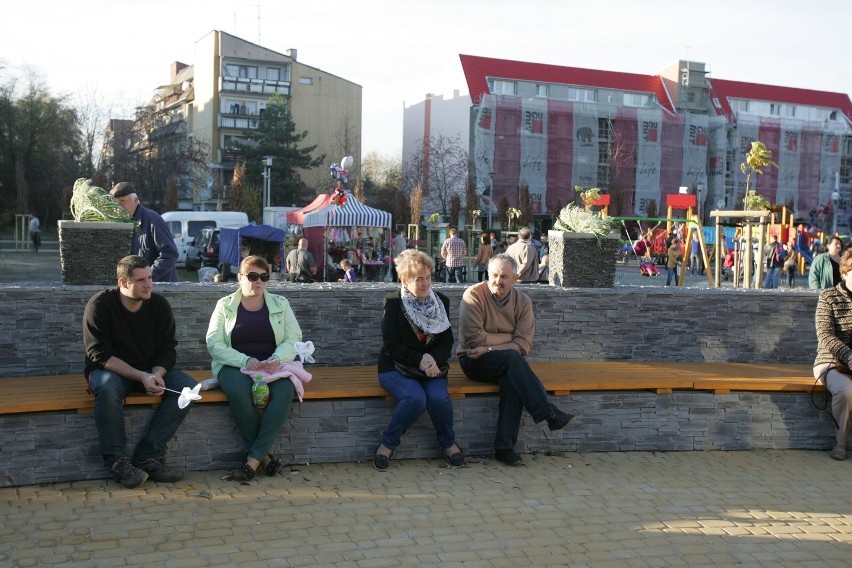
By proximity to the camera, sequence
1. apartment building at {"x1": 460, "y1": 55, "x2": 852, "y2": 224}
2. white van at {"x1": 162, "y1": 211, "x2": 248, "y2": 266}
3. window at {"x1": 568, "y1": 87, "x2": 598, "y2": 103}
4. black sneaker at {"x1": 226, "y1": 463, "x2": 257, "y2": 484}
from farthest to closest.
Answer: window at {"x1": 568, "y1": 87, "x2": 598, "y2": 103}, apartment building at {"x1": 460, "y1": 55, "x2": 852, "y2": 224}, white van at {"x1": 162, "y1": 211, "x2": 248, "y2": 266}, black sneaker at {"x1": 226, "y1": 463, "x2": 257, "y2": 484}

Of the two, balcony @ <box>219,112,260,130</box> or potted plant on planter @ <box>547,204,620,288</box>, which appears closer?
potted plant on planter @ <box>547,204,620,288</box>

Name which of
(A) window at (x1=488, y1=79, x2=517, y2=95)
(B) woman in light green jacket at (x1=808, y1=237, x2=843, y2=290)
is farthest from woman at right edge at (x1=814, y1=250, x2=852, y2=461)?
(A) window at (x1=488, y1=79, x2=517, y2=95)

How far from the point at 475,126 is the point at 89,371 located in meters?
53.0

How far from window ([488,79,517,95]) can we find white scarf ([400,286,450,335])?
2178 inches

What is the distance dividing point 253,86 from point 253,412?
61187 mm

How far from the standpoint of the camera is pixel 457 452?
6.14 m

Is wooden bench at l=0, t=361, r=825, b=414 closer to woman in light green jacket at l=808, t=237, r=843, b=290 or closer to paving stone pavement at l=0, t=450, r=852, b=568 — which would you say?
paving stone pavement at l=0, t=450, r=852, b=568

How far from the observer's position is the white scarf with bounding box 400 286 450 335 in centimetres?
618

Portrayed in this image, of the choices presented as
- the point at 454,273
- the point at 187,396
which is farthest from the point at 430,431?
the point at 454,273

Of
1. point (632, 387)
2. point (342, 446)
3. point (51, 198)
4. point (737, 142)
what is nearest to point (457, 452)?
Result: point (342, 446)

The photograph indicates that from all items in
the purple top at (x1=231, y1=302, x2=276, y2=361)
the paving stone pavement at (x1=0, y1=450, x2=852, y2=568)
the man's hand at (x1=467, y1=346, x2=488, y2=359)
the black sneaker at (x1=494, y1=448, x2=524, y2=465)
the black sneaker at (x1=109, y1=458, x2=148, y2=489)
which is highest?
the purple top at (x1=231, y1=302, x2=276, y2=361)

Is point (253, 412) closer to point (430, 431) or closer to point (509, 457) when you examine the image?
point (430, 431)

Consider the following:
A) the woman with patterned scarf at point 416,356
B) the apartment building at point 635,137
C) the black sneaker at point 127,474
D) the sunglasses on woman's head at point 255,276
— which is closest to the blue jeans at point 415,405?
the woman with patterned scarf at point 416,356

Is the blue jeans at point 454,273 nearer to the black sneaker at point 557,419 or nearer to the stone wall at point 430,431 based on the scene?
the stone wall at point 430,431
